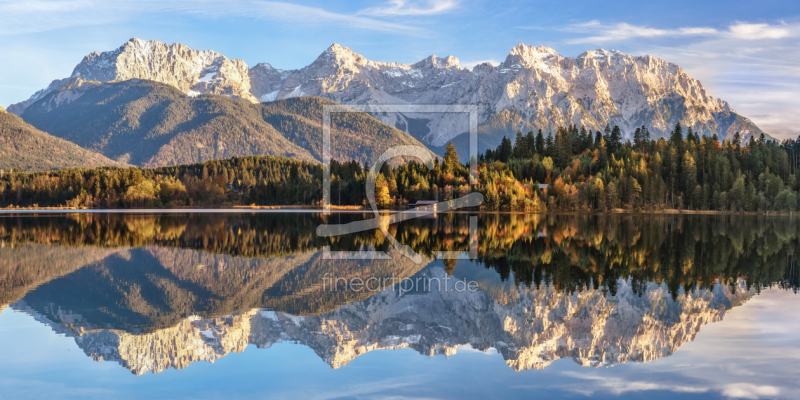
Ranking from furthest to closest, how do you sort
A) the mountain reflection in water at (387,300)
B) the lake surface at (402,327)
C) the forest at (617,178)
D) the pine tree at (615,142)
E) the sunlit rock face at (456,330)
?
the pine tree at (615,142), the forest at (617,178), the mountain reflection in water at (387,300), the sunlit rock face at (456,330), the lake surface at (402,327)

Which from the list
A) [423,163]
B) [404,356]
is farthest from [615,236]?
[423,163]

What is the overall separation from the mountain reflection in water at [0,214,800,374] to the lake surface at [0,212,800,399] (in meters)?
0.13

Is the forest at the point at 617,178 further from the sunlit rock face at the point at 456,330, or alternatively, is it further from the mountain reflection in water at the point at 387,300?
the sunlit rock face at the point at 456,330

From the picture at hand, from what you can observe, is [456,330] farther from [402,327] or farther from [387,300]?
[387,300]

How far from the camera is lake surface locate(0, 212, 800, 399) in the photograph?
17125mm

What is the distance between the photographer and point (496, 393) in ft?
53.5

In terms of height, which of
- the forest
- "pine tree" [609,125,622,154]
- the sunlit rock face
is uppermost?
"pine tree" [609,125,622,154]

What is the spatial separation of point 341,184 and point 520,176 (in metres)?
62.4

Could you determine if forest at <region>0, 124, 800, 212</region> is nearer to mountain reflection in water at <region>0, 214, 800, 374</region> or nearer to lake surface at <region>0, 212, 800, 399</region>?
mountain reflection in water at <region>0, 214, 800, 374</region>

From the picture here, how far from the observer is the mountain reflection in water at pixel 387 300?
20656 mm

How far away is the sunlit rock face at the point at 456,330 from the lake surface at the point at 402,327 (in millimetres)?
94

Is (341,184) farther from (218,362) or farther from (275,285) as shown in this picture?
(218,362)

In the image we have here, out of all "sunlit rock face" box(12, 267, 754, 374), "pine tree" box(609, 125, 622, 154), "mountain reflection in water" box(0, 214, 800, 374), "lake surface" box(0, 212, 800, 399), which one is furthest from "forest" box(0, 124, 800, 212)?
"sunlit rock face" box(12, 267, 754, 374)

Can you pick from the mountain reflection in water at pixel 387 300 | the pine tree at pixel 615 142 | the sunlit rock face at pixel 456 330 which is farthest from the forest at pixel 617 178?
the sunlit rock face at pixel 456 330
